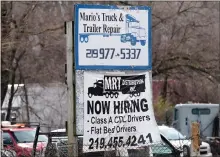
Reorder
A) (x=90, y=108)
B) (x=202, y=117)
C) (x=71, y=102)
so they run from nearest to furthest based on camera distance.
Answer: (x=90, y=108) → (x=71, y=102) → (x=202, y=117)

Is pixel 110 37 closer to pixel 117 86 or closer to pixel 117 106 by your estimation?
pixel 117 86

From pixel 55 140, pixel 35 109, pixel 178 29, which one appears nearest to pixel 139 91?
pixel 55 140

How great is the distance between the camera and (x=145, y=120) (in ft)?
29.0

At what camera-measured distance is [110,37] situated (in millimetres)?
8703

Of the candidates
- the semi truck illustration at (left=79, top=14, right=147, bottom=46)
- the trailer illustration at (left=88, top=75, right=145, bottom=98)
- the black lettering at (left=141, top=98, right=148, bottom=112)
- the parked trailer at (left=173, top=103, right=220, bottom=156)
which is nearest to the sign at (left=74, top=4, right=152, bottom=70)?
the semi truck illustration at (left=79, top=14, right=147, bottom=46)

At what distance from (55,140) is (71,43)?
2.73 meters

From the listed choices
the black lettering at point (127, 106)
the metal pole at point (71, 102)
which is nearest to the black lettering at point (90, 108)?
the metal pole at point (71, 102)

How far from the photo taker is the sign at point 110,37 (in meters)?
8.65

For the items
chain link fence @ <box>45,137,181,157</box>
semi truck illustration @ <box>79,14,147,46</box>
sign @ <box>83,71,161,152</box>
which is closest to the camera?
sign @ <box>83,71,161,152</box>

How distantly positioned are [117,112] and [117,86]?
34 centimetres

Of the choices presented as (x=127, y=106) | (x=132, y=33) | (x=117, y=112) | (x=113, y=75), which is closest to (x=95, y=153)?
(x=117, y=112)

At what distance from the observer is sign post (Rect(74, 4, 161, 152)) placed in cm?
863

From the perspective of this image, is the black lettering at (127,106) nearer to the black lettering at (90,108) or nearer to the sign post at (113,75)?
the sign post at (113,75)

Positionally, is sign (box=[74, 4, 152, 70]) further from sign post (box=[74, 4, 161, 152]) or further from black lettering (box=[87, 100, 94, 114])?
black lettering (box=[87, 100, 94, 114])
